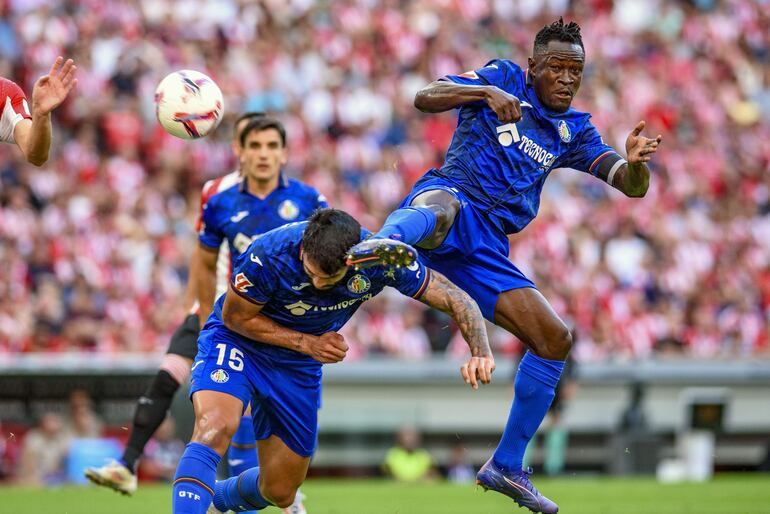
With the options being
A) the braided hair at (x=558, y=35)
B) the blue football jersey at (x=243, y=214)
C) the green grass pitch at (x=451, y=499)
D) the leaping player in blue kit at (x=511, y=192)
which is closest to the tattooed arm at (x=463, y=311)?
the leaping player in blue kit at (x=511, y=192)

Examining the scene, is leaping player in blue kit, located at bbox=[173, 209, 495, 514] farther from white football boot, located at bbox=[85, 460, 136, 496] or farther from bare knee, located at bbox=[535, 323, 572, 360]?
white football boot, located at bbox=[85, 460, 136, 496]

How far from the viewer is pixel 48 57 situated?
19719 mm

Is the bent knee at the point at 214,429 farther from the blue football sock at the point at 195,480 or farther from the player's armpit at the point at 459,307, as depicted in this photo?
the player's armpit at the point at 459,307

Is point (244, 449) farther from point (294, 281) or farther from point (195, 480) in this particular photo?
point (294, 281)

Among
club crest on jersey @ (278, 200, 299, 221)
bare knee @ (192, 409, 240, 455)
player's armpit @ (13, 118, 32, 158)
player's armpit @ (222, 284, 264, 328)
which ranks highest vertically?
player's armpit @ (13, 118, 32, 158)

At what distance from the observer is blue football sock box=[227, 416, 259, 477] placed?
946 centimetres

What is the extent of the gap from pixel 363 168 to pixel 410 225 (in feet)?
43.3

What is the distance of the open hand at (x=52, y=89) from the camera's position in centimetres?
777

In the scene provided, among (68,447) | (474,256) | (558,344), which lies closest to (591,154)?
(474,256)

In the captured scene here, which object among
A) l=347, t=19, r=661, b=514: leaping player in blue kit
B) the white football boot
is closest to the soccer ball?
l=347, t=19, r=661, b=514: leaping player in blue kit

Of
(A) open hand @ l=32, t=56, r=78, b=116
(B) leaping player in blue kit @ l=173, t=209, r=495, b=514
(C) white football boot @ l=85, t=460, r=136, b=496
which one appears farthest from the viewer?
(C) white football boot @ l=85, t=460, r=136, b=496

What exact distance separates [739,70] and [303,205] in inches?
719

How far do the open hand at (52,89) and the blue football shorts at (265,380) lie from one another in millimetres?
1617

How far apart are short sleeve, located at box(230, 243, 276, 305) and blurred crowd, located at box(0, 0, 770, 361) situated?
9555 millimetres
